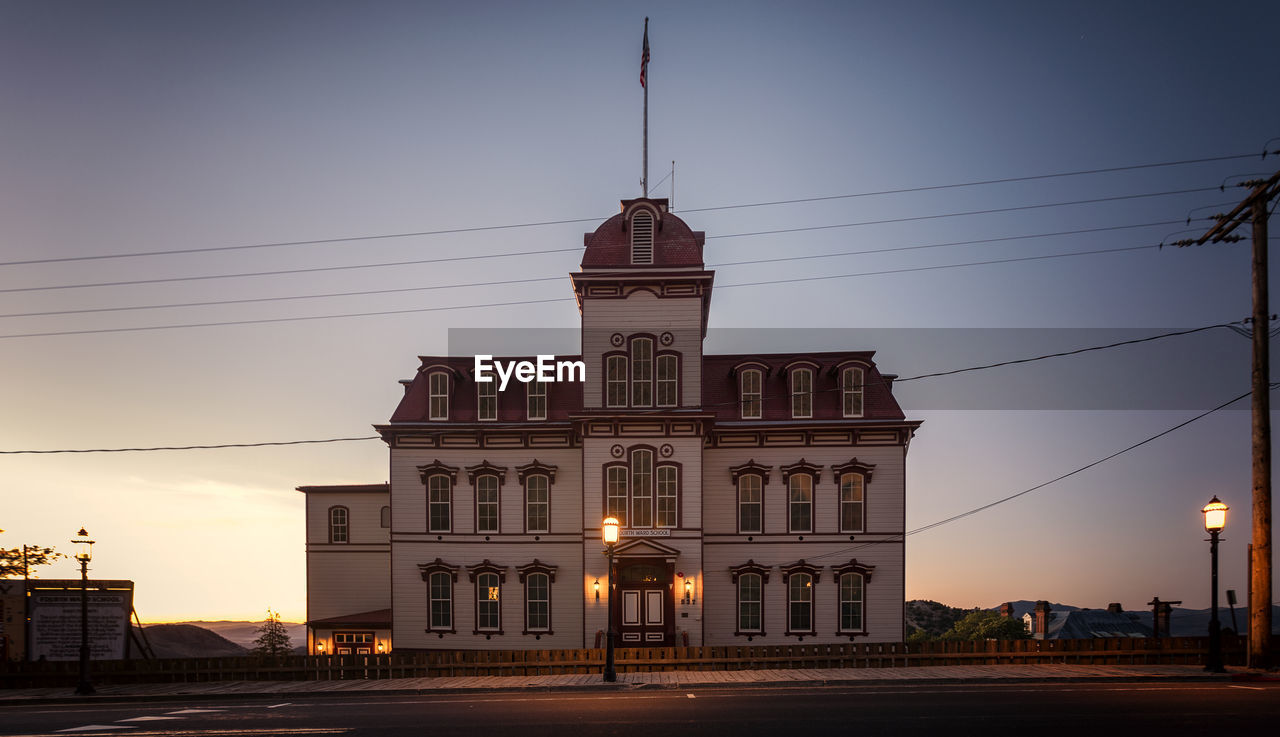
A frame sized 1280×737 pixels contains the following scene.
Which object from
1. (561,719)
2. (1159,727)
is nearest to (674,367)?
(561,719)

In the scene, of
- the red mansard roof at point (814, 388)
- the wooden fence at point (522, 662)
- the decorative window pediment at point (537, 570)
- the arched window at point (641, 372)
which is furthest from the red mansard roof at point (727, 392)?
the wooden fence at point (522, 662)

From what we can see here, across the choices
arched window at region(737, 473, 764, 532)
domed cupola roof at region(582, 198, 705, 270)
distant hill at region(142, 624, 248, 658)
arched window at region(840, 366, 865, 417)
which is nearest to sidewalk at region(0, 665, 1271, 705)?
A: arched window at region(737, 473, 764, 532)

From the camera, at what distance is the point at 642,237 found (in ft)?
97.7

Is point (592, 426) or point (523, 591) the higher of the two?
point (592, 426)

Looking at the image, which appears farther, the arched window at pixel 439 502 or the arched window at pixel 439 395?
the arched window at pixel 439 395

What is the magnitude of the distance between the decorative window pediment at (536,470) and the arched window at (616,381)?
373cm

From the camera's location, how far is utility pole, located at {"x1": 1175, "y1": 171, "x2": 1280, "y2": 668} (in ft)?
63.6

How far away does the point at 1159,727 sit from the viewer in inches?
561

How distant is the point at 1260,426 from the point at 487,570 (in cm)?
2484

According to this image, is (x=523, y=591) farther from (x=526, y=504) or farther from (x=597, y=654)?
(x=597, y=654)

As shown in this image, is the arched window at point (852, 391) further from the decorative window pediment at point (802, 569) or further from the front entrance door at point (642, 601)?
the front entrance door at point (642, 601)

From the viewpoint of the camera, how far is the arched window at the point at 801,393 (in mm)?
30812

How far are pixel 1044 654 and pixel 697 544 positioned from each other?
38.0ft

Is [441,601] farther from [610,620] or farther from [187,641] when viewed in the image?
[187,641]
